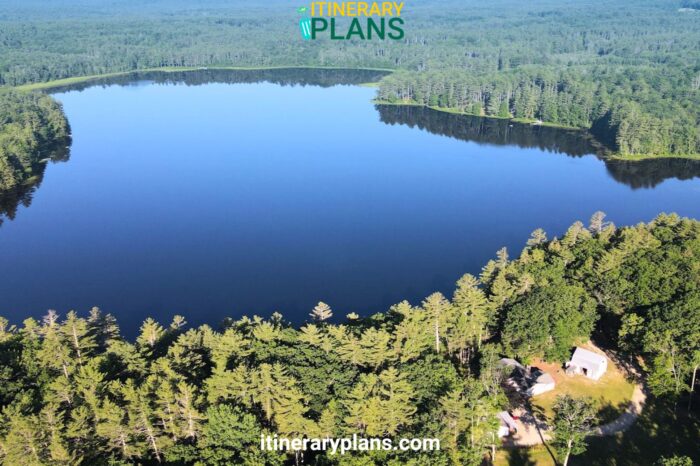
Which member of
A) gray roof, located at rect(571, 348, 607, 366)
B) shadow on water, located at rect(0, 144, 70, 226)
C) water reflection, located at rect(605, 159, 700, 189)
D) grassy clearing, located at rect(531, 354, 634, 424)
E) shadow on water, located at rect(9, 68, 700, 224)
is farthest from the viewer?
water reflection, located at rect(605, 159, 700, 189)

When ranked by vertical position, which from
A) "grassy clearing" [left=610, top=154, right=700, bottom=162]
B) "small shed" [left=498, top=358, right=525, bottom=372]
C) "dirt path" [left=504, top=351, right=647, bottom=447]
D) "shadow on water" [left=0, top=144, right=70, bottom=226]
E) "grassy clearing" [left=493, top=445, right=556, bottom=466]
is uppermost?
"grassy clearing" [left=610, top=154, right=700, bottom=162]

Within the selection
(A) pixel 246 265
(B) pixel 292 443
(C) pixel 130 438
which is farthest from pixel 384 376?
(A) pixel 246 265

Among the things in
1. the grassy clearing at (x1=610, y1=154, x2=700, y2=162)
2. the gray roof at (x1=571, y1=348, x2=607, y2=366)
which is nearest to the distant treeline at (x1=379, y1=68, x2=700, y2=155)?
the grassy clearing at (x1=610, y1=154, x2=700, y2=162)

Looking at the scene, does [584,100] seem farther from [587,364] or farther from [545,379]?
[545,379]

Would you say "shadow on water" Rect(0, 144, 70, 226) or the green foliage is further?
"shadow on water" Rect(0, 144, 70, 226)

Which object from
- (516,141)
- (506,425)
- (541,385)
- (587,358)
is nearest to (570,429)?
(506,425)

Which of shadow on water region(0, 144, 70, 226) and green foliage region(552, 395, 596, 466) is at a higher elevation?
shadow on water region(0, 144, 70, 226)

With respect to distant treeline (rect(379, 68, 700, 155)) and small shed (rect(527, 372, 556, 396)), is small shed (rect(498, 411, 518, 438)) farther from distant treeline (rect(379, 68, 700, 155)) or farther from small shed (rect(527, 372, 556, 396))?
distant treeline (rect(379, 68, 700, 155))
